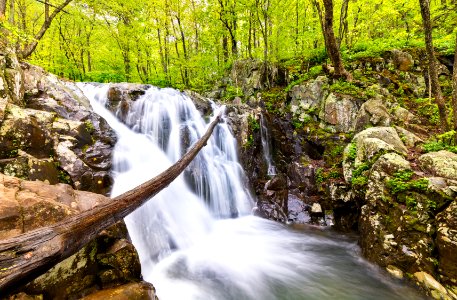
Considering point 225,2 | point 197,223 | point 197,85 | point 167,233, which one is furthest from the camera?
→ point 197,85

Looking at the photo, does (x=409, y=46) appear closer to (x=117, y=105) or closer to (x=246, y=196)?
(x=246, y=196)

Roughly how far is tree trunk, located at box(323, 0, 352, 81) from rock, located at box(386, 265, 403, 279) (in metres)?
7.30

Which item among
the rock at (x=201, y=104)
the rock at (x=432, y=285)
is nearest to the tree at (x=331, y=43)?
the rock at (x=201, y=104)

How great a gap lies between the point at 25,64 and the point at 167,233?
19.3ft

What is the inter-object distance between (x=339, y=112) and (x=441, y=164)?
4309 mm

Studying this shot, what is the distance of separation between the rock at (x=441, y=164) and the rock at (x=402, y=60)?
627cm

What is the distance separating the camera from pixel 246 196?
862 cm

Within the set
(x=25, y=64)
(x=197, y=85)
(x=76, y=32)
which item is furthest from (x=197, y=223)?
(x=76, y=32)

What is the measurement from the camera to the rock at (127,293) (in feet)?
9.56

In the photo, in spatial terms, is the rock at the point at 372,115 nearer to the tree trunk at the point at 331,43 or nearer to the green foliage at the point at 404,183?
the tree trunk at the point at 331,43

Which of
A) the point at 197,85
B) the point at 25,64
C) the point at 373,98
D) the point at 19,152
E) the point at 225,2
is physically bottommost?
the point at 19,152

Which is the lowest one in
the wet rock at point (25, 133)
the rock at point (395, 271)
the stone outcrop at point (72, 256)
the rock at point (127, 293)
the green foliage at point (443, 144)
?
the rock at point (395, 271)

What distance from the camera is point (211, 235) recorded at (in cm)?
693

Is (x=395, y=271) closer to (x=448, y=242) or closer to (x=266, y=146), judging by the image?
(x=448, y=242)
